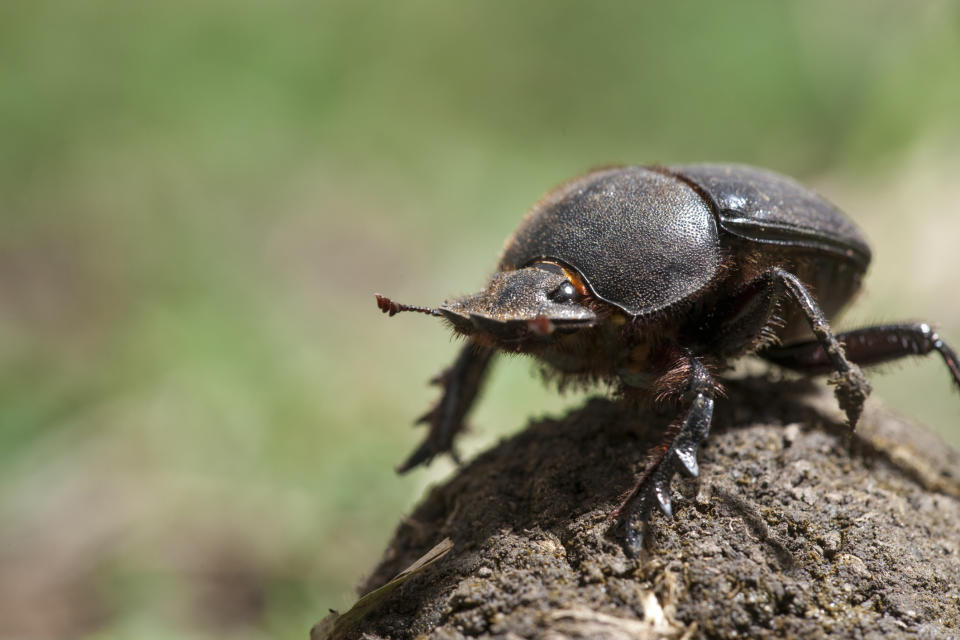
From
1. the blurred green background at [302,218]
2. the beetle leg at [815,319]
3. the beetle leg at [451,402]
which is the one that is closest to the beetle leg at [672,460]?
the beetle leg at [815,319]

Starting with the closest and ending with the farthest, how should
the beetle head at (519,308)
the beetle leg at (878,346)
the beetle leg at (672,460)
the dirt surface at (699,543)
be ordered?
the dirt surface at (699,543)
the beetle leg at (672,460)
the beetle head at (519,308)
the beetle leg at (878,346)

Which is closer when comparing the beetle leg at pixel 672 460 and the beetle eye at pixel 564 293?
the beetle leg at pixel 672 460

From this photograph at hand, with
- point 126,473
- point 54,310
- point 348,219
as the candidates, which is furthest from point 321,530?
point 348,219

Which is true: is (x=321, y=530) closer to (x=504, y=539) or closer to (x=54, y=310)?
(x=504, y=539)

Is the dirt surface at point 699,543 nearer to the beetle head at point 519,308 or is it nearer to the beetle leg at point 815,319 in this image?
the beetle leg at point 815,319

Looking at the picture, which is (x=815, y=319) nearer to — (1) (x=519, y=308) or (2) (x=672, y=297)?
(2) (x=672, y=297)

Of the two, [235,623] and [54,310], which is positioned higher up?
[54,310]
